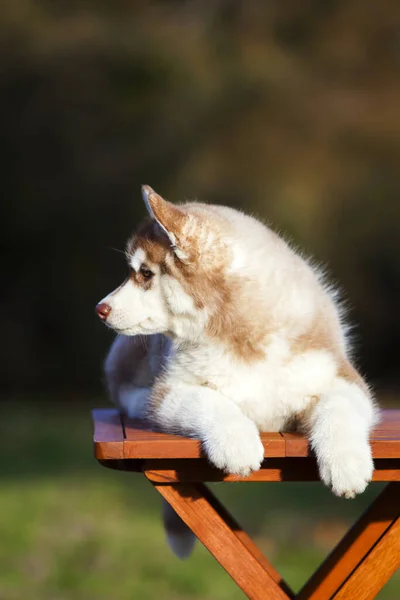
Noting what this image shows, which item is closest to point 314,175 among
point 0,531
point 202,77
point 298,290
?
point 202,77

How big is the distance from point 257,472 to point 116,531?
2.51m

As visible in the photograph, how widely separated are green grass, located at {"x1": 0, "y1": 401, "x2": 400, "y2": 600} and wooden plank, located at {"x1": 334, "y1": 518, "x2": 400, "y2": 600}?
1638 mm

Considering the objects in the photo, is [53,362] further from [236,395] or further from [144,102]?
[236,395]

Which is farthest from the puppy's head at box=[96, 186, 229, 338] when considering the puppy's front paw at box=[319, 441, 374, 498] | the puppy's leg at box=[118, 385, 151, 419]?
the puppy's front paw at box=[319, 441, 374, 498]

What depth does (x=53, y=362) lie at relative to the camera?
943cm

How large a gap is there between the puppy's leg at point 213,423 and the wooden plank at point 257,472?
82 mm

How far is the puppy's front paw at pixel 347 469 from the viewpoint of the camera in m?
2.16

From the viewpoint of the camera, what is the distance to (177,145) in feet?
31.0

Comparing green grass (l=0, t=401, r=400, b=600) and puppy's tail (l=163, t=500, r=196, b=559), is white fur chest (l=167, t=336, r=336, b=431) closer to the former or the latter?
puppy's tail (l=163, t=500, r=196, b=559)

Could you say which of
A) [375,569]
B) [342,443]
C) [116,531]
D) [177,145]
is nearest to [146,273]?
[342,443]

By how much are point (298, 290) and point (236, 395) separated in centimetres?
34

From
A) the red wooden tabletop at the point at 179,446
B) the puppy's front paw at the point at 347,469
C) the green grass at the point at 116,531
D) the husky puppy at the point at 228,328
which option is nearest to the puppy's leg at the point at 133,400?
the husky puppy at the point at 228,328

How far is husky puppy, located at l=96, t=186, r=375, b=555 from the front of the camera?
2.40 m

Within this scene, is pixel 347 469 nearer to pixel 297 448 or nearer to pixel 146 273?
pixel 297 448
